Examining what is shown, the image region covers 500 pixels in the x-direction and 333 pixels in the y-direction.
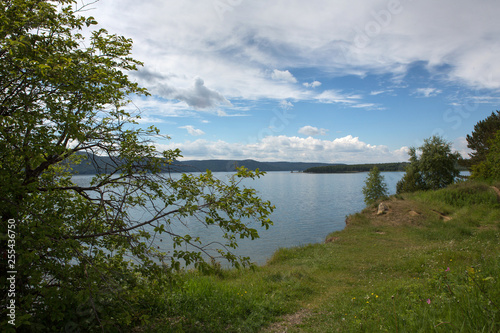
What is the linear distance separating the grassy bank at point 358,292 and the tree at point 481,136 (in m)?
34.6

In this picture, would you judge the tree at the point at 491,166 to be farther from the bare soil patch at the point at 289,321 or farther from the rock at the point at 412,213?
the bare soil patch at the point at 289,321

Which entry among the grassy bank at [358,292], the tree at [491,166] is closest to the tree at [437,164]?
the tree at [491,166]

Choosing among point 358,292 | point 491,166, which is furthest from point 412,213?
point 358,292

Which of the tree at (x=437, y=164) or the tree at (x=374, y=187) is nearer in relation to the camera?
the tree at (x=437, y=164)

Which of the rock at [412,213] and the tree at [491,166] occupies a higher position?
the tree at [491,166]

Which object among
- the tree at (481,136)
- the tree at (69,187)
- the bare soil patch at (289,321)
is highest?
the tree at (481,136)

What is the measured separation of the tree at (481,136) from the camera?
139 feet

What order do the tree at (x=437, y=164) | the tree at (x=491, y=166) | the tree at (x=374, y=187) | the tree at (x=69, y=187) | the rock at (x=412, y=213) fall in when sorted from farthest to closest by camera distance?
1. the tree at (x=374, y=187)
2. the tree at (x=437, y=164)
3. the tree at (x=491, y=166)
4. the rock at (x=412, y=213)
5. the tree at (x=69, y=187)

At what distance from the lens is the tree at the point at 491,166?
2248 centimetres

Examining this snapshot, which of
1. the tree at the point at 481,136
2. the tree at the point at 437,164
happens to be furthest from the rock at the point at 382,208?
the tree at the point at 481,136

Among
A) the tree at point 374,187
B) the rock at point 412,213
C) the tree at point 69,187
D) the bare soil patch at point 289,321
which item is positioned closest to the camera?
the tree at point 69,187

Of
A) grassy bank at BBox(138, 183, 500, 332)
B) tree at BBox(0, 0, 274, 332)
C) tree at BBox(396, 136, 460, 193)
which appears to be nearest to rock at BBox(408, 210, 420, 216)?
grassy bank at BBox(138, 183, 500, 332)

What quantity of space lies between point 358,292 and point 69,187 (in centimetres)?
705

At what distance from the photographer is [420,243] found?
45.6 ft
